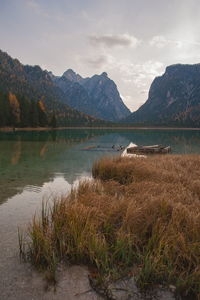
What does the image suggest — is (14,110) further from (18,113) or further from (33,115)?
(33,115)

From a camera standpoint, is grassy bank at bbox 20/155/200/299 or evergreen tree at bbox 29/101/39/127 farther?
evergreen tree at bbox 29/101/39/127

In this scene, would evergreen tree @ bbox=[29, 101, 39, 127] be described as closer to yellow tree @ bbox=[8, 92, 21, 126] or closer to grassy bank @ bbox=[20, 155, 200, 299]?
yellow tree @ bbox=[8, 92, 21, 126]

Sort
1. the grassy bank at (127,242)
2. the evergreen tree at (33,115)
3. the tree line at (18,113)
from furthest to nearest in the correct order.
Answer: the evergreen tree at (33,115)
the tree line at (18,113)
the grassy bank at (127,242)

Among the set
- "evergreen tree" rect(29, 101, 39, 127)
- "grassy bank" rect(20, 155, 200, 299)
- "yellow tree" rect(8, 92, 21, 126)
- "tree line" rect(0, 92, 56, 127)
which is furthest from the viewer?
"evergreen tree" rect(29, 101, 39, 127)

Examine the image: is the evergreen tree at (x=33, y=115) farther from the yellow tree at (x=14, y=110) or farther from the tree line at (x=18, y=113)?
the yellow tree at (x=14, y=110)

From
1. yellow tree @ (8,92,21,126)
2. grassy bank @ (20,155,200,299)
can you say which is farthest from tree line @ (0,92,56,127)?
grassy bank @ (20,155,200,299)

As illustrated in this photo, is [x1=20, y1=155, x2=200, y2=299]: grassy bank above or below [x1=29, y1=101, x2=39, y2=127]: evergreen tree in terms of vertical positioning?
below

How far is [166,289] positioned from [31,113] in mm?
87923

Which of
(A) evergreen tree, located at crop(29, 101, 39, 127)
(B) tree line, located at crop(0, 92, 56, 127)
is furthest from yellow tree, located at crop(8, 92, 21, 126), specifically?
(A) evergreen tree, located at crop(29, 101, 39, 127)

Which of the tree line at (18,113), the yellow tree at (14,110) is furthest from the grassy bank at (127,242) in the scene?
the yellow tree at (14,110)

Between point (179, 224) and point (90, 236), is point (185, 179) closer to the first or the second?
point (179, 224)

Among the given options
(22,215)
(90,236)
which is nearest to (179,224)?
(90,236)

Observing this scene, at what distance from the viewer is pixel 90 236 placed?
4828mm

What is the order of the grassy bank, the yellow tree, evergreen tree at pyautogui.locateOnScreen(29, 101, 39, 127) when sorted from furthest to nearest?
evergreen tree at pyautogui.locateOnScreen(29, 101, 39, 127)
the yellow tree
the grassy bank
